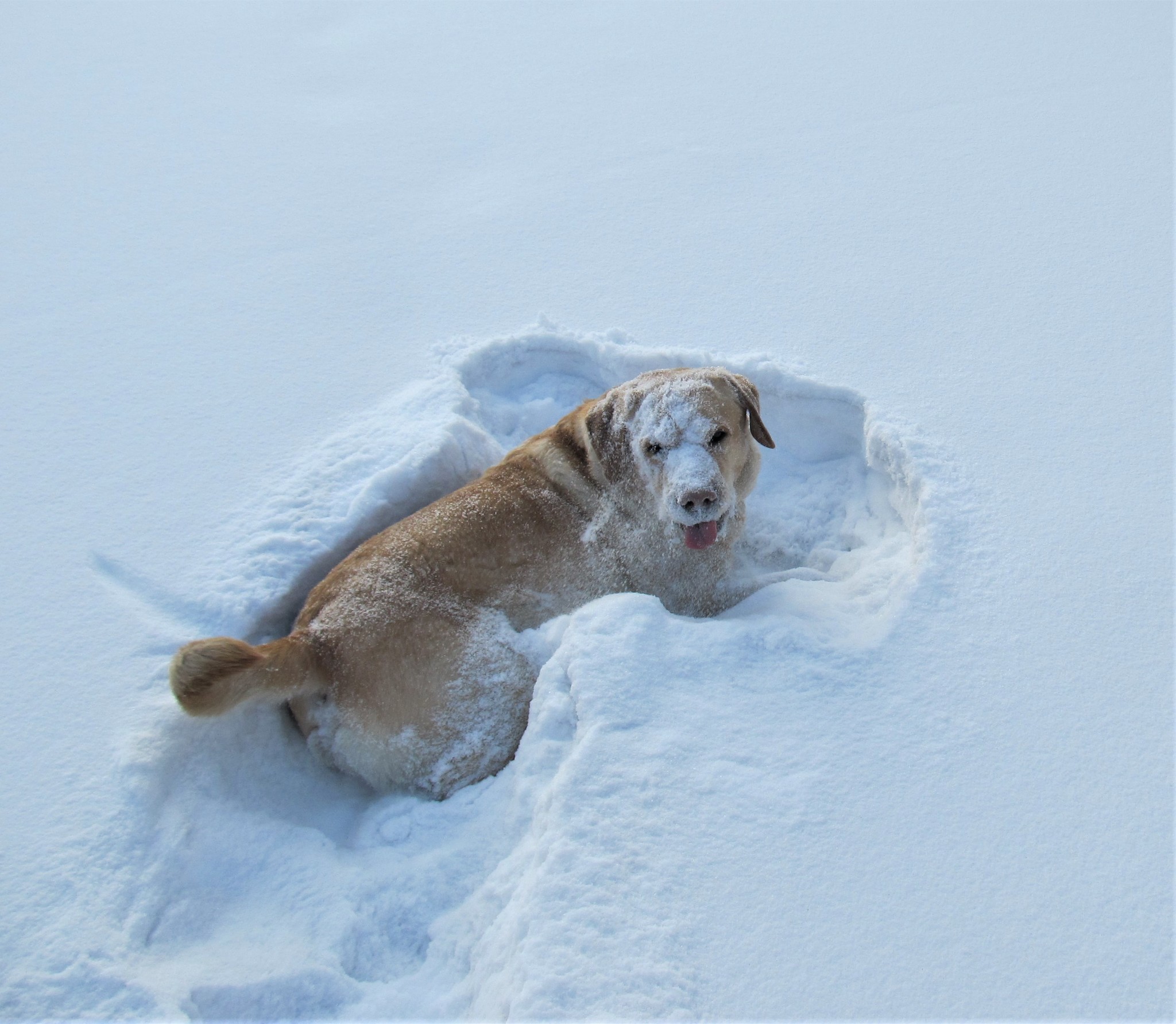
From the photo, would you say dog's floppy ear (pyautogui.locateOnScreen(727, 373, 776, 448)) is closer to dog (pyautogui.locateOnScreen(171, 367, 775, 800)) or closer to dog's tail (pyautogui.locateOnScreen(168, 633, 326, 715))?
dog (pyautogui.locateOnScreen(171, 367, 775, 800))

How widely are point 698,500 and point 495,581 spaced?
0.84m

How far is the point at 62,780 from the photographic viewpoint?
2.67m

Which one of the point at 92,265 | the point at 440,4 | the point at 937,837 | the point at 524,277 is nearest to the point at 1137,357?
the point at 937,837

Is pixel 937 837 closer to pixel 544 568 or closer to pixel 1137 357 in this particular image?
pixel 544 568

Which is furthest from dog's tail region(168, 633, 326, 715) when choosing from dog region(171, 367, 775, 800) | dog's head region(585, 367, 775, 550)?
dog's head region(585, 367, 775, 550)

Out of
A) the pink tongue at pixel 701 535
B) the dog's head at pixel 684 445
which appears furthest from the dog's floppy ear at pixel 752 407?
the pink tongue at pixel 701 535

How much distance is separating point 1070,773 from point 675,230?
12.4 ft

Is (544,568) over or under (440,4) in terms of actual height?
under

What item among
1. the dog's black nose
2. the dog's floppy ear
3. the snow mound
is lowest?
the snow mound

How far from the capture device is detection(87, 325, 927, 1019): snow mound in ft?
6.92

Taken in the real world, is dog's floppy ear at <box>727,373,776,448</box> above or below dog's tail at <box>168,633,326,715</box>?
above

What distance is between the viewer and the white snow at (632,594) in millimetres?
2088

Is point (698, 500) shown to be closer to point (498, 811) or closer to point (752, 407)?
point (752, 407)

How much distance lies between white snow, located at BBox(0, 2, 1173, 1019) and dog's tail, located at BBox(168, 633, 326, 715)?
0.75 ft
